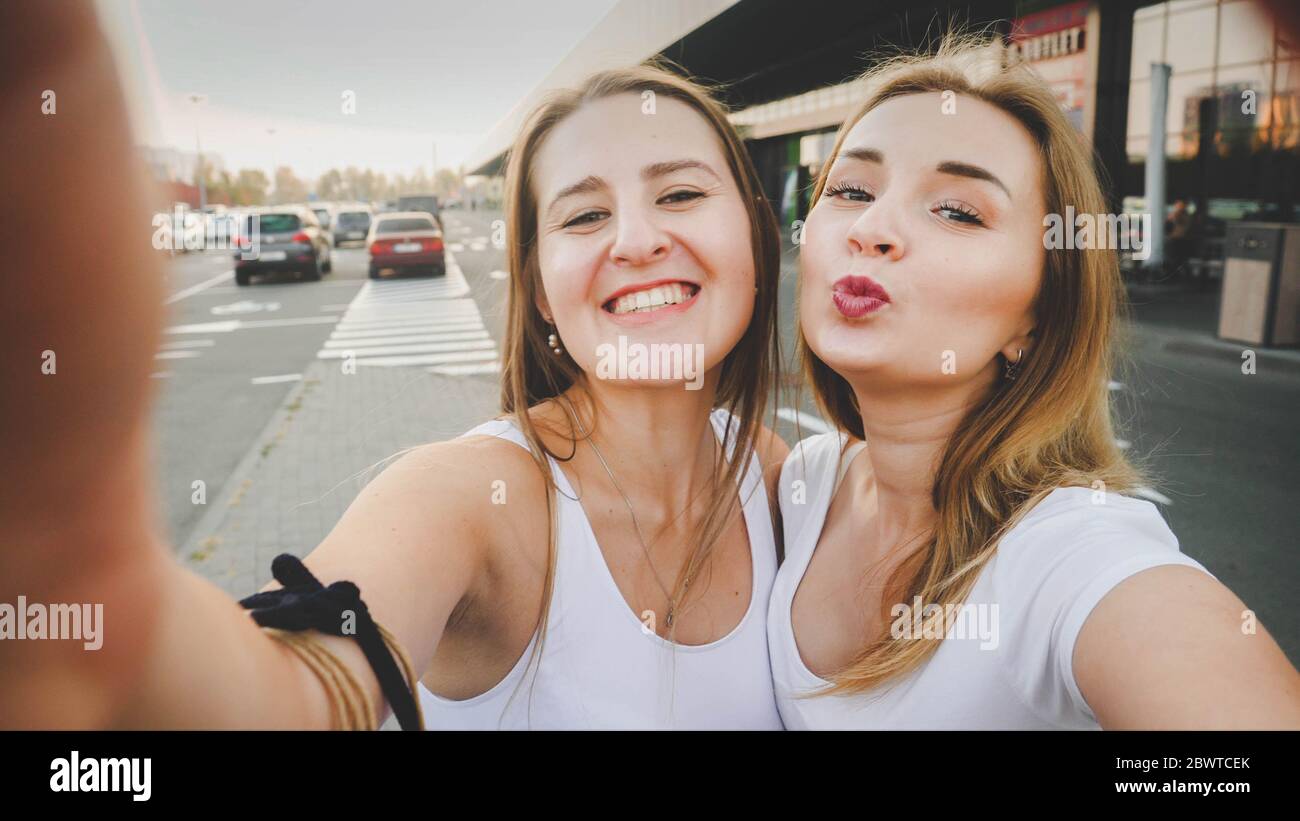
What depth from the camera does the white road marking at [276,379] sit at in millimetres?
9945

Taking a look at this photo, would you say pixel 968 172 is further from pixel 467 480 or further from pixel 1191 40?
pixel 1191 40

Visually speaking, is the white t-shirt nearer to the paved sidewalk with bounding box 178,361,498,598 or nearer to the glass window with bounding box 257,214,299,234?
the paved sidewalk with bounding box 178,361,498,598

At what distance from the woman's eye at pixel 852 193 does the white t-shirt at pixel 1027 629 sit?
28.6 inches

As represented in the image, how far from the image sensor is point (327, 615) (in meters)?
0.90

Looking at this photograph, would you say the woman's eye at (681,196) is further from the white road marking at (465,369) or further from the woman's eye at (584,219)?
the white road marking at (465,369)

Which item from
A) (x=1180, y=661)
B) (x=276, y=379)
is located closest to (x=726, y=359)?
(x=1180, y=661)

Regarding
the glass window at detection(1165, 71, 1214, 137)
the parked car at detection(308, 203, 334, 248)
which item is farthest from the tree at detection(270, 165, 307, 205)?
the glass window at detection(1165, 71, 1214, 137)

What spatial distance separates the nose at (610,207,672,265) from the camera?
1.80 meters

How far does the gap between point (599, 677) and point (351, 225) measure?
115 ft

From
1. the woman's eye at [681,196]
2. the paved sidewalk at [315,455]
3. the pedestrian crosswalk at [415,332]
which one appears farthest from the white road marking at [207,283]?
the woman's eye at [681,196]

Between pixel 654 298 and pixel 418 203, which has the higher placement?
pixel 418 203

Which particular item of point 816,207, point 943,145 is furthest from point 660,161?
point 943,145
